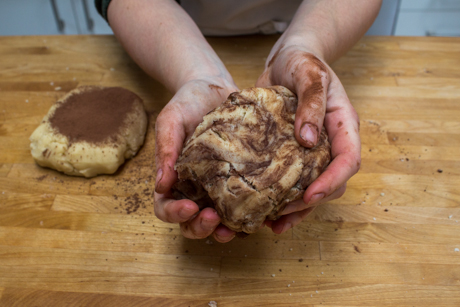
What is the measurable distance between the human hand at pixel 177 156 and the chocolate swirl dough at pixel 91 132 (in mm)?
549

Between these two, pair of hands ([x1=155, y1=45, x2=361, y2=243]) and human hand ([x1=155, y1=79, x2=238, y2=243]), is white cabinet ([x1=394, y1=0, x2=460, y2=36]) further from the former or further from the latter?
human hand ([x1=155, y1=79, x2=238, y2=243])

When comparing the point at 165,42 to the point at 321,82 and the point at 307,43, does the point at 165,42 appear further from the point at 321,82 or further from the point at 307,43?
the point at 321,82

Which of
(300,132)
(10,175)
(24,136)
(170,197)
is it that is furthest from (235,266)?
(24,136)

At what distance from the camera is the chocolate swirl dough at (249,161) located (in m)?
1.21

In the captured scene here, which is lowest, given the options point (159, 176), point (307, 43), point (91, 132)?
point (91, 132)

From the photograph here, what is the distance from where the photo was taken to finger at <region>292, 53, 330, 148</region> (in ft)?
4.11

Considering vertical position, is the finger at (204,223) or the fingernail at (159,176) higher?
the fingernail at (159,176)

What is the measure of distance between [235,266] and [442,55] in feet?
6.73

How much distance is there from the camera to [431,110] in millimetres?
2172

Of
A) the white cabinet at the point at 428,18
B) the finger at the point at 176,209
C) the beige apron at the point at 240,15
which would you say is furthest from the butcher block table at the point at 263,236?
the white cabinet at the point at 428,18

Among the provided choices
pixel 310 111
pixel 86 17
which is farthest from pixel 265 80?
pixel 86 17

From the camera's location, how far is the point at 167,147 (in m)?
1.32

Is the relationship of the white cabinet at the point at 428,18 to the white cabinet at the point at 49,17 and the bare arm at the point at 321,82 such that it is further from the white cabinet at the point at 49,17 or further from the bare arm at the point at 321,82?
the white cabinet at the point at 49,17

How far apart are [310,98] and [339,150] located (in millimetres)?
214
